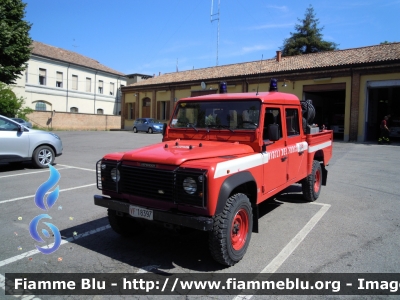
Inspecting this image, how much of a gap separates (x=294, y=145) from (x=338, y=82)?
65.4 feet

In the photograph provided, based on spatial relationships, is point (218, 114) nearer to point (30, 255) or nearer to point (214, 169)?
point (214, 169)

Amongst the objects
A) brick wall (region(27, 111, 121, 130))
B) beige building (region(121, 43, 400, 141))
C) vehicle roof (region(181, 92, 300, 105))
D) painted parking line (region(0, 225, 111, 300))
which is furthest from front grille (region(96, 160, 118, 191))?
brick wall (region(27, 111, 121, 130))

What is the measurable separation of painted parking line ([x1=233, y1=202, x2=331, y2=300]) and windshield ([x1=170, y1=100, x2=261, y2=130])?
173cm

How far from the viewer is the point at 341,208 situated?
6.35 m

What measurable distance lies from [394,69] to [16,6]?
78.3 ft

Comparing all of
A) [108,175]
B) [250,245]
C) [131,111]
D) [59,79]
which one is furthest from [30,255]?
[59,79]

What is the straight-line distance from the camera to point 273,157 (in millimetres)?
4797

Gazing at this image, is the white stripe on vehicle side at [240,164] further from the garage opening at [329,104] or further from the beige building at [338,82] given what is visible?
the garage opening at [329,104]

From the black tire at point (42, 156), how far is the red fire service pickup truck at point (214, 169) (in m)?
6.10

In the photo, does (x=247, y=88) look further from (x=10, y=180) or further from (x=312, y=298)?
(x=312, y=298)

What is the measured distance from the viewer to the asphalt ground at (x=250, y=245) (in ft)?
12.4

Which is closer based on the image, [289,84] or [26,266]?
[26,266]

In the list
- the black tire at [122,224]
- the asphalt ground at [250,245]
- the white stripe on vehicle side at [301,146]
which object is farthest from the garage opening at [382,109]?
the black tire at [122,224]

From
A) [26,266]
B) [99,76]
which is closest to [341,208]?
[26,266]
